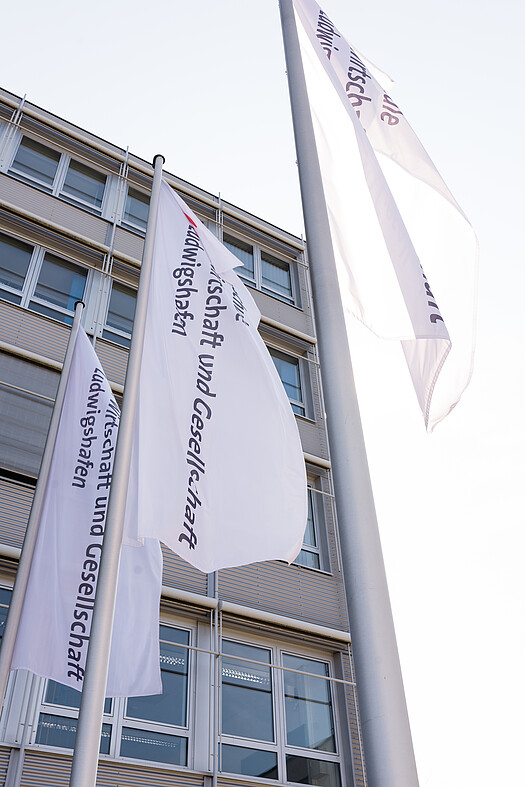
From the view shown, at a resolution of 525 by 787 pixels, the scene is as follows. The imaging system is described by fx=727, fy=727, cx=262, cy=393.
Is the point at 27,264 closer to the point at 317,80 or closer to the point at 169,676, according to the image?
the point at 169,676

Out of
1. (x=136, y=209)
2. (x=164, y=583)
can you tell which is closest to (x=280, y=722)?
(x=164, y=583)

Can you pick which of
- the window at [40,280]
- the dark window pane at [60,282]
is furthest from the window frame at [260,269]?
the window at [40,280]

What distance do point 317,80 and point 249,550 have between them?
3.71 m

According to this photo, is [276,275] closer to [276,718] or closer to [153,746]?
[276,718]

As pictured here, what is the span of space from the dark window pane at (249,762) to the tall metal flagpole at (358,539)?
23.6 ft

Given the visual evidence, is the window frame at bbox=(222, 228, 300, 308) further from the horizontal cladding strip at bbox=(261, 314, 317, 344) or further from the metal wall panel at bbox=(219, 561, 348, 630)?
the metal wall panel at bbox=(219, 561, 348, 630)

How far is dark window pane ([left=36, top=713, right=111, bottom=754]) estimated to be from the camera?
8.51 m

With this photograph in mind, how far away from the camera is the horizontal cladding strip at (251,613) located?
406 inches

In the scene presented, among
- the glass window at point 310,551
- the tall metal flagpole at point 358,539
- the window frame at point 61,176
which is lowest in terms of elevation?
the tall metal flagpole at point 358,539

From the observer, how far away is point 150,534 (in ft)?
15.9

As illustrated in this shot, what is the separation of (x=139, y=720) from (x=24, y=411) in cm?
491

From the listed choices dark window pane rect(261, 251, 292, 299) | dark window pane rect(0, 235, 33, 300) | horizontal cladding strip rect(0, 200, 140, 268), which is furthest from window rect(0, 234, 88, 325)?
dark window pane rect(261, 251, 292, 299)

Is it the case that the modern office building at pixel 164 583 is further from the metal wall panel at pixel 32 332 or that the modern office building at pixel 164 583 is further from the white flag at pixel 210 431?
the white flag at pixel 210 431

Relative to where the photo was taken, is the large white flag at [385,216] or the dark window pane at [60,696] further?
the dark window pane at [60,696]
